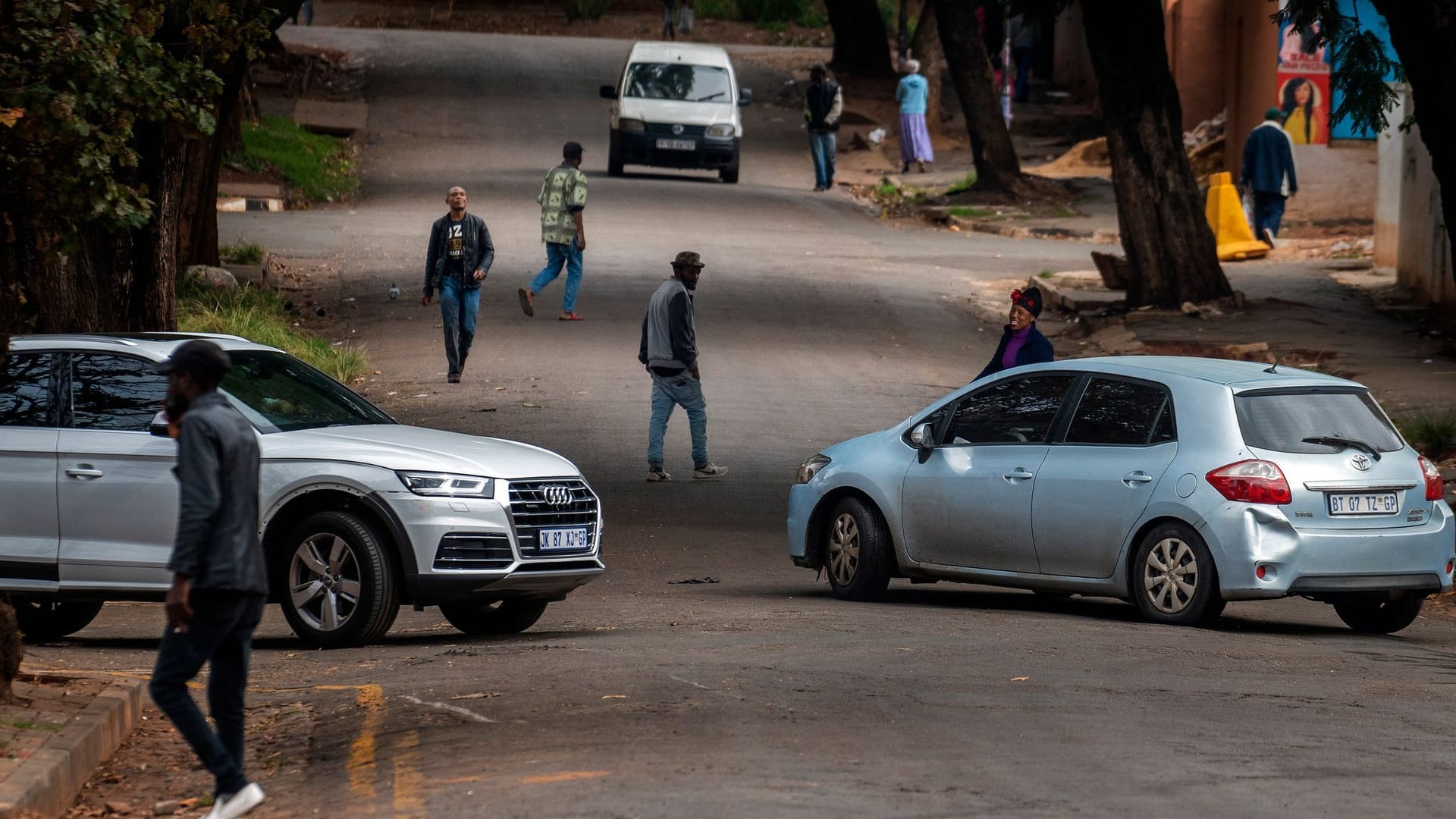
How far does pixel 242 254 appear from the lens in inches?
1023

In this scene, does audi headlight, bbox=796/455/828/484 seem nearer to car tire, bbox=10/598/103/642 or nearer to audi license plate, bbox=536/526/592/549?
audi license plate, bbox=536/526/592/549

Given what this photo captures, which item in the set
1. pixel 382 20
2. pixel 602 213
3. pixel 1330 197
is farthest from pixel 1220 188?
pixel 382 20

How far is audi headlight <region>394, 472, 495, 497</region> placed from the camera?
988cm

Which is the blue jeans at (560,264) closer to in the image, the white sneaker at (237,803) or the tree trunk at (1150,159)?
the tree trunk at (1150,159)

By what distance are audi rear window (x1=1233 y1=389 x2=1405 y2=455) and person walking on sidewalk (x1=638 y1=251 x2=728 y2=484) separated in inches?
246

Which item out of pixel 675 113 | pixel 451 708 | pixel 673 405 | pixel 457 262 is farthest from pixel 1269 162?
pixel 451 708

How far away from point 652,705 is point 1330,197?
1077 inches

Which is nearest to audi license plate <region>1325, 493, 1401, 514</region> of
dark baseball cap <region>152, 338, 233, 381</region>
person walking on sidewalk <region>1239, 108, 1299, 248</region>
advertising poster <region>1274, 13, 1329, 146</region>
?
dark baseball cap <region>152, 338, 233, 381</region>

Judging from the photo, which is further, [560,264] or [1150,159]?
[1150,159]

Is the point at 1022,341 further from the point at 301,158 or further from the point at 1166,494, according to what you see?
the point at 301,158

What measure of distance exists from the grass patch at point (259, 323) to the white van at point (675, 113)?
14.1 m

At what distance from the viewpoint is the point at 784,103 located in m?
49.2

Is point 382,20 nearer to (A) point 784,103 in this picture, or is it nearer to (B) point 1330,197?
(A) point 784,103

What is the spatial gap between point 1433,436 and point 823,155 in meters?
22.9
